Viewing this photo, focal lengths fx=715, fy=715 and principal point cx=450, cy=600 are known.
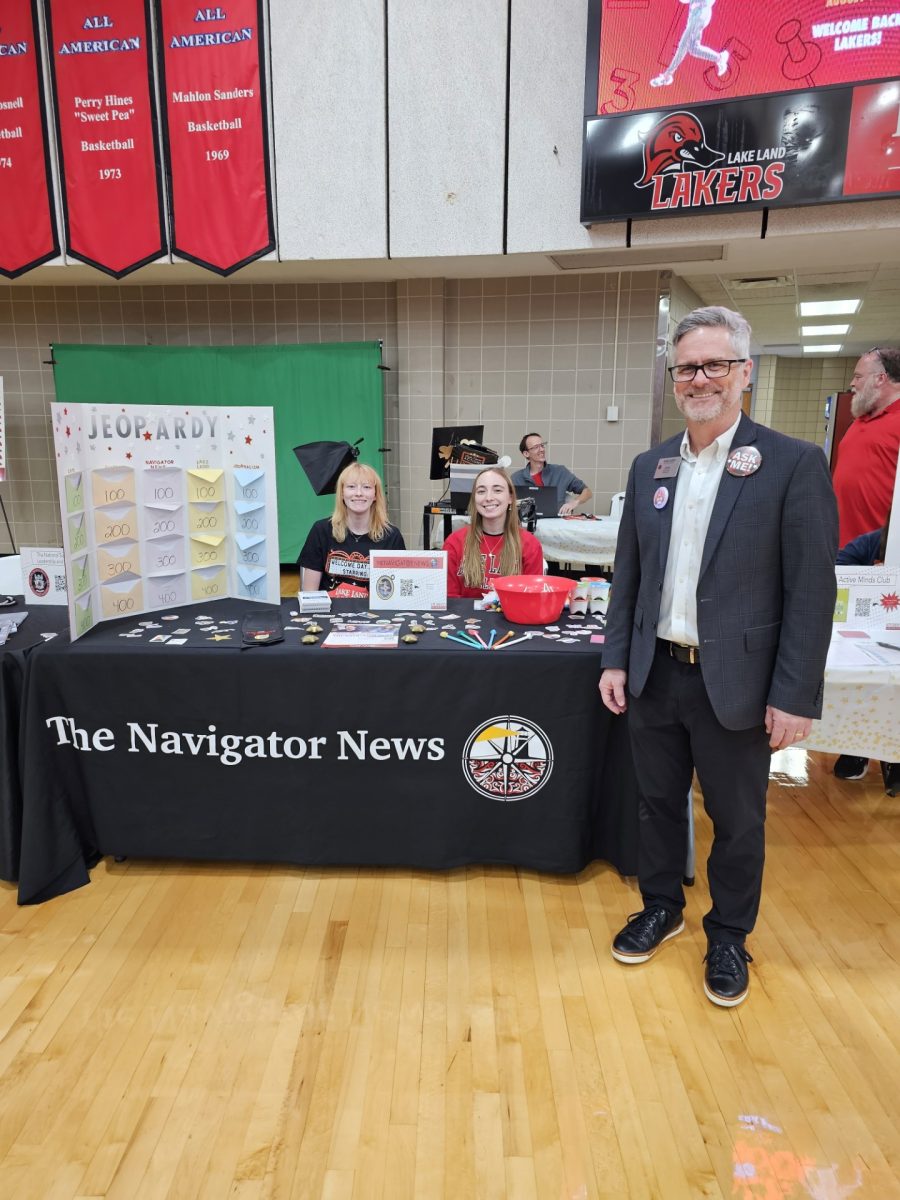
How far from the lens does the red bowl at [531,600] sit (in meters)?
2.35

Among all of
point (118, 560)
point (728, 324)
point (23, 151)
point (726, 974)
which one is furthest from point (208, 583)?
point (23, 151)

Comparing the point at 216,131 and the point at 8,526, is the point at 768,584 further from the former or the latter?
the point at 8,526

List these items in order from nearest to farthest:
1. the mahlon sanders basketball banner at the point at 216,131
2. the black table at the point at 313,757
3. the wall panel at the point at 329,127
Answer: the black table at the point at 313,757 → the wall panel at the point at 329,127 → the mahlon sanders basketball banner at the point at 216,131

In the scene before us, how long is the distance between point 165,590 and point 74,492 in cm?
49

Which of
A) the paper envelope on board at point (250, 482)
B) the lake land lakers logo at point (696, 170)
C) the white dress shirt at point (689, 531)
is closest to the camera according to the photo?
the white dress shirt at point (689, 531)

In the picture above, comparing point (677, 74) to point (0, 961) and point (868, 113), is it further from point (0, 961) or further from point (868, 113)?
point (0, 961)

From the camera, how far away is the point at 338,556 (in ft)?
9.96

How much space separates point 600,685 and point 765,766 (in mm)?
444

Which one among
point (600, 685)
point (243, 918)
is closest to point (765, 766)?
point (600, 685)

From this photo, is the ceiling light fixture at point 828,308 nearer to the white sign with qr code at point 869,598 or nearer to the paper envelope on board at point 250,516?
the white sign with qr code at point 869,598

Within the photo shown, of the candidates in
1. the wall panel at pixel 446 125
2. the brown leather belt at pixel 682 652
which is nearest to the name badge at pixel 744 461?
the brown leather belt at pixel 682 652

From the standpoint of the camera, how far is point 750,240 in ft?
15.1

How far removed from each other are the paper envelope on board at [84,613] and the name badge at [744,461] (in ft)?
6.18

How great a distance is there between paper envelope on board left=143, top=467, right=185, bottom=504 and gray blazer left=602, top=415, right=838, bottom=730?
179cm
